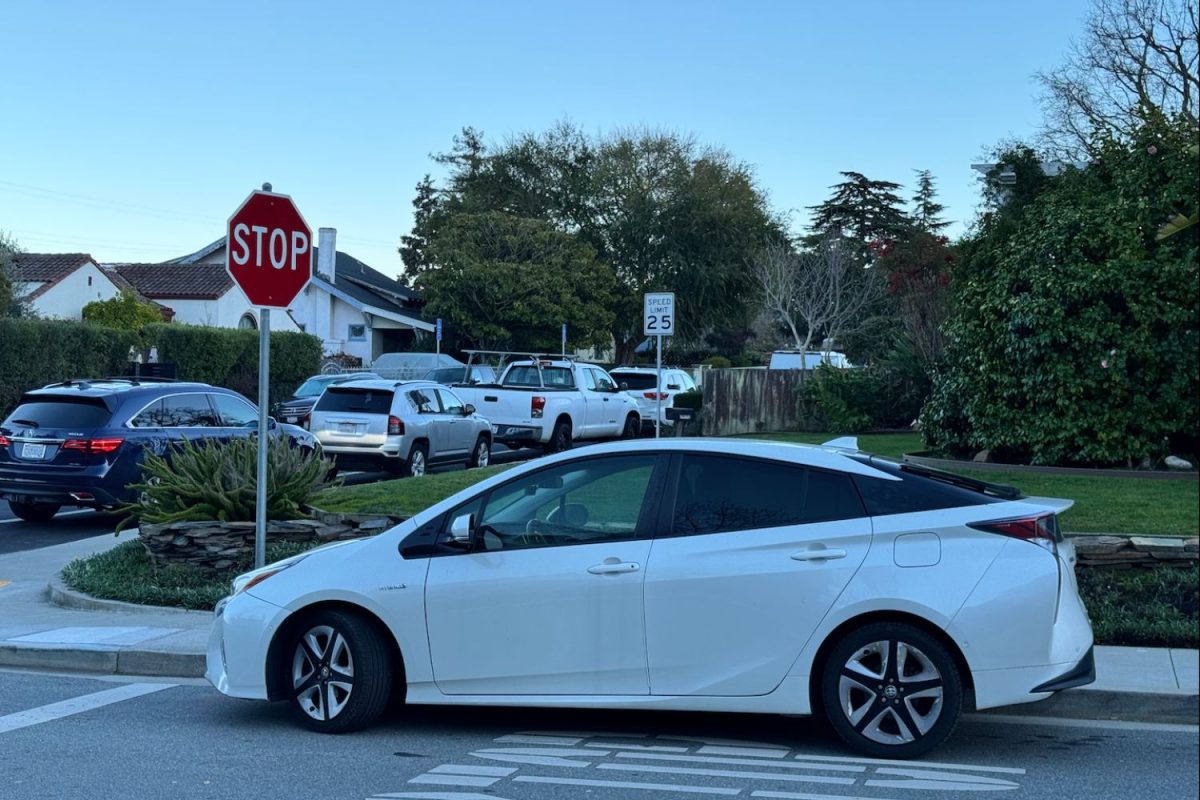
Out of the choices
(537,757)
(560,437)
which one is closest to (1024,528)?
(537,757)

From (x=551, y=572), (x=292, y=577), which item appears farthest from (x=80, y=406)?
(x=551, y=572)

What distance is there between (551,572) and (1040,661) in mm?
2398

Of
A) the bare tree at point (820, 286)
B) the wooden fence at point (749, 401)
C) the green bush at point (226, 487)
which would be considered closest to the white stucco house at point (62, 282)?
the bare tree at point (820, 286)

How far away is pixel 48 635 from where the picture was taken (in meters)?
9.70

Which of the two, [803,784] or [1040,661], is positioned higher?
[1040,661]

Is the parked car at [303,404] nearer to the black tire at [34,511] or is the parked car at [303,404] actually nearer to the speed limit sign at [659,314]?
the speed limit sign at [659,314]

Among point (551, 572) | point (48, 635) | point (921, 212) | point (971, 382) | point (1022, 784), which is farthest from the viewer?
point (921, 212)

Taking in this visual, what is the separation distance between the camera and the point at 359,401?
21.0 m

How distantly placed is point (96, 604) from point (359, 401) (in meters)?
10.3

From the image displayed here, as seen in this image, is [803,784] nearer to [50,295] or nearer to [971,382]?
[971,382]

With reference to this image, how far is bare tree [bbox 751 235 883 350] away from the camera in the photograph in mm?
49344

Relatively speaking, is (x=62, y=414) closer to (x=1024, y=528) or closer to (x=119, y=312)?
(x=1024, y=528)

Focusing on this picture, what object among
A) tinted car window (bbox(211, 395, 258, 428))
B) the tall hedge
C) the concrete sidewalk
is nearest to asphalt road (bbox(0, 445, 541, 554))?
tinted car window (bbox(211, 395, 258, 428))

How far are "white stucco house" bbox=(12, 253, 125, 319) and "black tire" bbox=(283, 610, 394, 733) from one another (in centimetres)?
4076
